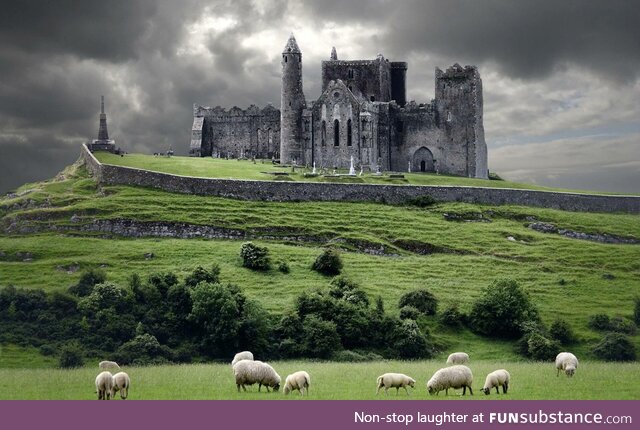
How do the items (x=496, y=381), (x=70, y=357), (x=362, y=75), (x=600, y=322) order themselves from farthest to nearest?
(x=362, y=75) → (x=600, y=322) → (x=70, y=357) → (x=496, y=381)

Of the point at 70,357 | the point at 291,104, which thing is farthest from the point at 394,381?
the point at 291,104

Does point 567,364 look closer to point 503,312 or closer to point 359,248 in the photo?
point 503,312

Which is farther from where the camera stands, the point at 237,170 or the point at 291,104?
the point at 291,104

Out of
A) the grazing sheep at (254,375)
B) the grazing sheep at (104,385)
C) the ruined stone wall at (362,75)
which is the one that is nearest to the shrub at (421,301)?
the grazing sheep at (254,375)

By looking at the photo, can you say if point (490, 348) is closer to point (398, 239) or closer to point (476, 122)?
point (398, 239)

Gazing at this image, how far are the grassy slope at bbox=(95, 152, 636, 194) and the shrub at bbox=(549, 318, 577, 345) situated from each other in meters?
44.0

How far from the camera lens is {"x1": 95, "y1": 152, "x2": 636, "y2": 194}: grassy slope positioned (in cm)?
11444

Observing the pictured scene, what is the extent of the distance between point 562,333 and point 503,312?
15.7 ft

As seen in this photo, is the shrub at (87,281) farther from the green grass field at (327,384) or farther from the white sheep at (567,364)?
the white sheep at (567,364)

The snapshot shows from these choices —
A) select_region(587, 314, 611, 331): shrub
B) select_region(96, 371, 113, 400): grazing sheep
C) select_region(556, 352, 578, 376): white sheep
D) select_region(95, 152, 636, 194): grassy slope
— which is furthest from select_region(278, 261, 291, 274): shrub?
select_region(96, 371, 113, 400): grazing sheep

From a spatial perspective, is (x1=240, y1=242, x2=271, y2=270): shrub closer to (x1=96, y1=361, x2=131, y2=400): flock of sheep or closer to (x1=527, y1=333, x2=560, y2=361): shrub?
(x1=527, y1=333, x2=560, y2=361): shrub

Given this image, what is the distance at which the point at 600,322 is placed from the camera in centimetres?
7669

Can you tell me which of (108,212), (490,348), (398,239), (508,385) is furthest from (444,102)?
(508,385)

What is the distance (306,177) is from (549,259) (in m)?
33.6
